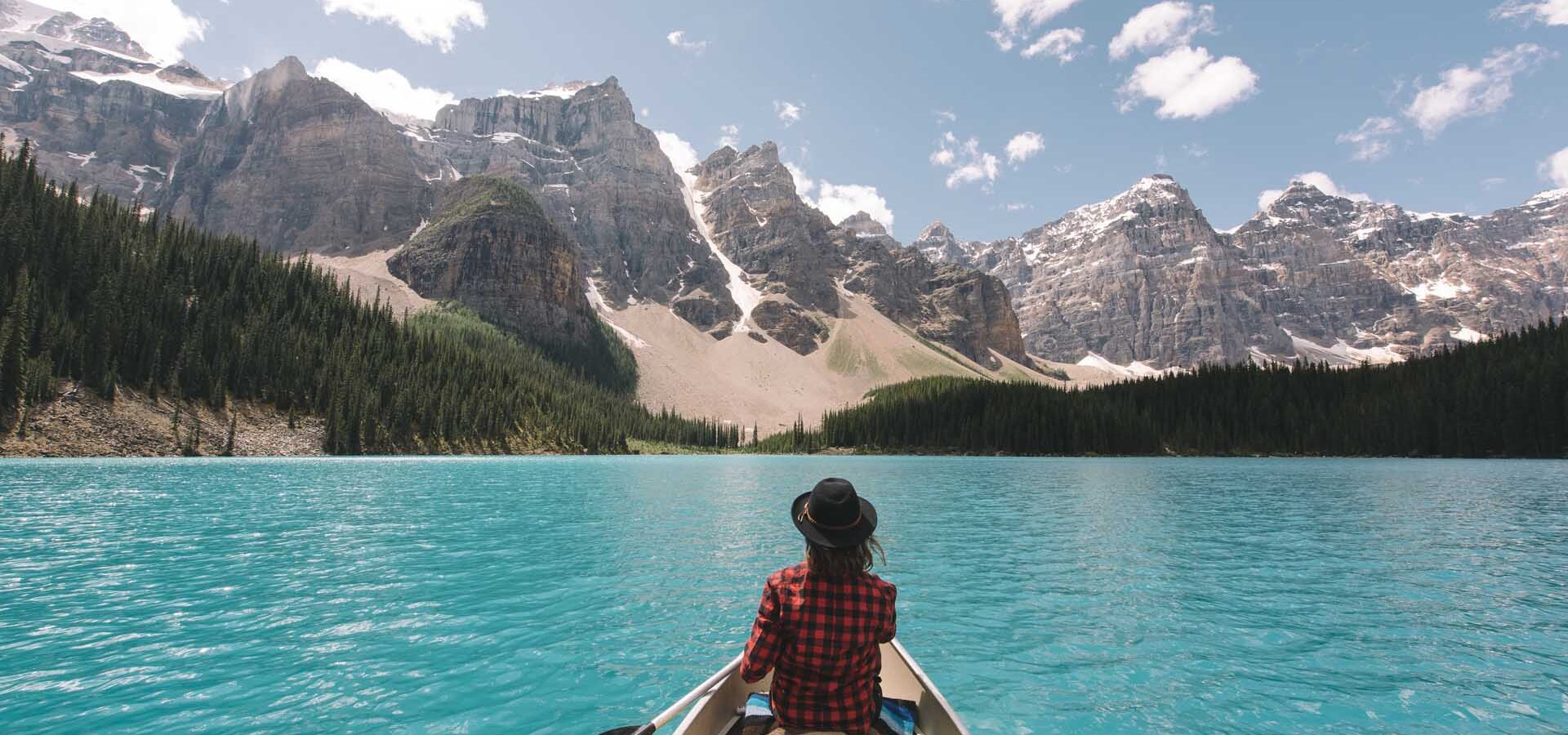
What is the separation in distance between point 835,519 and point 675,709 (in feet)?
7.45

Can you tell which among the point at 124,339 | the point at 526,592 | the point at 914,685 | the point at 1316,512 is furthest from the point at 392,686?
the point at 124,339

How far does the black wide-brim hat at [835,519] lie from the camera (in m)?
5.95

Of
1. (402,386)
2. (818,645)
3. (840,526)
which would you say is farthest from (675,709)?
(402,386)

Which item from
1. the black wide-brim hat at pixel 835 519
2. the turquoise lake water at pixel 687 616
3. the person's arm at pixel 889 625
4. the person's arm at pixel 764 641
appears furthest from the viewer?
the turquoise lake water at pixel 687 616

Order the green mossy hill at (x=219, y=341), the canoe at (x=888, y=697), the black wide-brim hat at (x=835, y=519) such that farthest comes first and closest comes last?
the green mossy hill at (x=219, y=341) → the canoe at (x=888, y=697) → the black wide-brim hat at (x=835, y=519)

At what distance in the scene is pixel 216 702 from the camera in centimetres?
984

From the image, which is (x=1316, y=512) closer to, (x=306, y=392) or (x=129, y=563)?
(x=129, y=563)

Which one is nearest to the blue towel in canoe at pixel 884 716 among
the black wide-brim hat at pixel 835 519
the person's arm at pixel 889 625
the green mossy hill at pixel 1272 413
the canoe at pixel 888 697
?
the canoe at pixel 888 697

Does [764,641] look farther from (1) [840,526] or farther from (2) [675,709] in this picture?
(1) [840,526]

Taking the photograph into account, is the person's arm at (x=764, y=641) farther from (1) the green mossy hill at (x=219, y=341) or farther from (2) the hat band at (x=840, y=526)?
(1) the green mossy hill at (x=219, y=341)

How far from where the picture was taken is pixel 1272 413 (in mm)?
137125

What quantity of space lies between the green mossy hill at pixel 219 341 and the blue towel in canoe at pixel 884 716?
9206 cm

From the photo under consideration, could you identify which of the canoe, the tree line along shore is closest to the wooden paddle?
the canoe

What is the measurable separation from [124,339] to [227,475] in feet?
159
